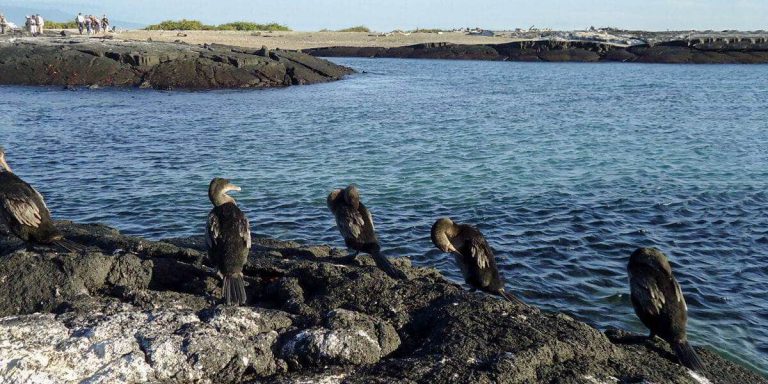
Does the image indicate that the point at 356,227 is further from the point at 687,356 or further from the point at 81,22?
the point at 81,22

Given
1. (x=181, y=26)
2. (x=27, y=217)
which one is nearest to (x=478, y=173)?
(x=27, y=217)

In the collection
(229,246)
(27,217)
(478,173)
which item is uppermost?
(27,217)

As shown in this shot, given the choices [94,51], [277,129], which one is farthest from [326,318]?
[94,51]

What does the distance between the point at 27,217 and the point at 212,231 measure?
2.02 meters

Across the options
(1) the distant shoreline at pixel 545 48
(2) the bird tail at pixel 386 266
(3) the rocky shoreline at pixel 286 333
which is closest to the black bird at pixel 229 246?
(3) the rocky shoreline at pixel 286 333

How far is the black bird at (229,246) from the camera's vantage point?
6.61 m

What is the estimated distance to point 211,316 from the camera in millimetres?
5707

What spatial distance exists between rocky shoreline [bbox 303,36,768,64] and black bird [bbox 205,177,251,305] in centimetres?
6005

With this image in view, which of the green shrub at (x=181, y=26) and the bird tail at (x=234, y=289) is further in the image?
the green shrub at (x=181, y=26)

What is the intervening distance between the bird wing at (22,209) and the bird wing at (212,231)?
1.87m

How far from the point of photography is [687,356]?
6152 mm

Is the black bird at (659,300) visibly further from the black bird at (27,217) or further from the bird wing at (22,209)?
the bird wing at (22,209)

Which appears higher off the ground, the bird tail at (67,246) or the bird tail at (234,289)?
the bird tail at (67,246)

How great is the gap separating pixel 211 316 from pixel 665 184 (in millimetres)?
14024
